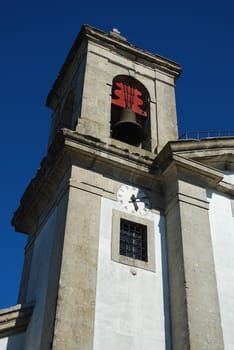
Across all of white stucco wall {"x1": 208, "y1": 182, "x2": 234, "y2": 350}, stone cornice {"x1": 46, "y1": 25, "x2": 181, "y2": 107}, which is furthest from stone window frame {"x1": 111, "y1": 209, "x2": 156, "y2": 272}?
stone cornice {"x1": 46, "y1": 25, "x2": 181, "y2": 107}

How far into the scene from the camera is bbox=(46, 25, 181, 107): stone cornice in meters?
17.7

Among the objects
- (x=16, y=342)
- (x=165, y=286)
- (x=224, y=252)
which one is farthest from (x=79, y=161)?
(x=16, y=342)

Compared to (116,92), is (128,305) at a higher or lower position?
lower

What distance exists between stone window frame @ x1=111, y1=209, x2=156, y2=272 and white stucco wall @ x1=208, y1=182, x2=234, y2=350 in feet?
5.12

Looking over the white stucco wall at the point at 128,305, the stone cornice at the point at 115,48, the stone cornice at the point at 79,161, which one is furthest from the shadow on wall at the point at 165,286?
the stone cornice at the point at 115,48

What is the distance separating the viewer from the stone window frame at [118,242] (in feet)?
40.1

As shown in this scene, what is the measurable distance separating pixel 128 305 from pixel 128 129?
21.2ft

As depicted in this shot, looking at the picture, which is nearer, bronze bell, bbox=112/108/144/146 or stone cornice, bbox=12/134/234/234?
stone cornice, bbox=12/134/234/234

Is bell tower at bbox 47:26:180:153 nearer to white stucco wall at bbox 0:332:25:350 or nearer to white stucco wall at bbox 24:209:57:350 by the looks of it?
white stucco wall at bbox 24:209:57:350

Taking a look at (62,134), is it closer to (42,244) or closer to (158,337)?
(42,244)

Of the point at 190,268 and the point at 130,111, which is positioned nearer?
the point at 190,268

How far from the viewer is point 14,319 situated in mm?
12219

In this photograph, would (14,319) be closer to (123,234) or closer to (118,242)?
(118,242)

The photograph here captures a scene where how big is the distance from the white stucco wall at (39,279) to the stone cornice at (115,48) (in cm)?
694
